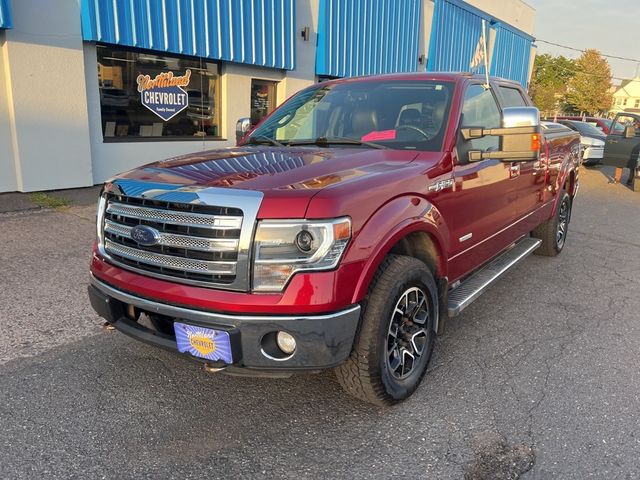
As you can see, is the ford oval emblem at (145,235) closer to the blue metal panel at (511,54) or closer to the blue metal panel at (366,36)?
the blue metal panel at (366,36)

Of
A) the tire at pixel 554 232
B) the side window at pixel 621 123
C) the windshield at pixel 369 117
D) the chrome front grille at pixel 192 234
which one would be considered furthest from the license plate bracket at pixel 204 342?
the side window at pixel 621 123

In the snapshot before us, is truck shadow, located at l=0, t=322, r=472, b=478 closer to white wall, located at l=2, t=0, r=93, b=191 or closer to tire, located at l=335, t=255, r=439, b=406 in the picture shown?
tire, located at l=335, t=255, r=439, b=406

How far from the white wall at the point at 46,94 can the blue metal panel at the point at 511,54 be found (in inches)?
669

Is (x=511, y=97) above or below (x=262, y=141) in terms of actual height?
above

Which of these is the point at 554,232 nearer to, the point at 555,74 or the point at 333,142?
the point at 333,142

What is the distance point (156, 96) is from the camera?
32.0ft

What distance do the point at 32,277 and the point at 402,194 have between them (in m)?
3.87

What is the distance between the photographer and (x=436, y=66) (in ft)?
58.0

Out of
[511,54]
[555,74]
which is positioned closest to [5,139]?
[511,54]

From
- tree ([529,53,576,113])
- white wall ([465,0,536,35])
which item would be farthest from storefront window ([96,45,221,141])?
tree ([529,53,576,113])

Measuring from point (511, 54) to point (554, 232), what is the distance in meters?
20.0

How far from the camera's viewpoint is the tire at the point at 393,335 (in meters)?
2.65

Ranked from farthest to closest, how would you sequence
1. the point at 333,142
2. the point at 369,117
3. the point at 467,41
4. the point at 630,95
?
the point at 630,95, the point at 467,41, the point at 369,117, the point at 333,142

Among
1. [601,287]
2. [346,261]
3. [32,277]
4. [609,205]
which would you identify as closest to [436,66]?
[609,205]
